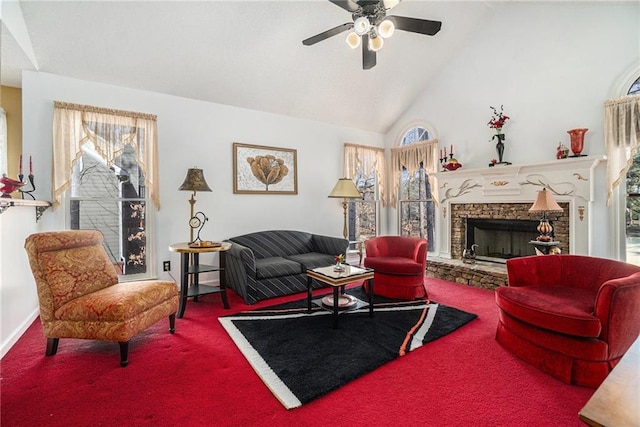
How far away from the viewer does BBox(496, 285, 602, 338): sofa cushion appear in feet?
6.18

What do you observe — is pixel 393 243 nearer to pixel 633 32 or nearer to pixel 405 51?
pixel 405 51

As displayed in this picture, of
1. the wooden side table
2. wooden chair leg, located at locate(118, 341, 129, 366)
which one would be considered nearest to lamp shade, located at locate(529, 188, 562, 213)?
the wooden side table

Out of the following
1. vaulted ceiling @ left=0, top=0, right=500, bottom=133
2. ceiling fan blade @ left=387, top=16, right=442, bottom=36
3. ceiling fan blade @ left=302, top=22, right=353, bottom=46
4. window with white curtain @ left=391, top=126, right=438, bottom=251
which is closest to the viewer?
ceiling fan blade @ left=387, top=16, right=442, bottom=36

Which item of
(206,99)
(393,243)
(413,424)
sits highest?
(206,99)

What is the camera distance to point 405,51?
173 inches

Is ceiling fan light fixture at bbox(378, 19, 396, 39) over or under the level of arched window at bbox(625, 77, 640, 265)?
over

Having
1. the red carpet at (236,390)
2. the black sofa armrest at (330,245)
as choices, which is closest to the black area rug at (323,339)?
the red carpet at (236,390)

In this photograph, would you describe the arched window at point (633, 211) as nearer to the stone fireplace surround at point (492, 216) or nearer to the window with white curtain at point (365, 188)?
the stone fireplace surround at point (492, 216)

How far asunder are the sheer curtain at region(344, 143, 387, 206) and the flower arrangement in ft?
6.59

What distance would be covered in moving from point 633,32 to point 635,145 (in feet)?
4.14

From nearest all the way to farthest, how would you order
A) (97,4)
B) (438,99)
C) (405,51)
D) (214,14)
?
(97,4), (214,14), (405,51), (438,99)

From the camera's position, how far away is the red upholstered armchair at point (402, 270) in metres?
3.54

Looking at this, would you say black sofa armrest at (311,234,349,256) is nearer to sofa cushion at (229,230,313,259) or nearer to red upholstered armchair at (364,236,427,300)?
sofa cushion at (229,230,313,259)

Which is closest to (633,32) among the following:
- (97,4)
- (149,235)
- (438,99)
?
(438,99)
